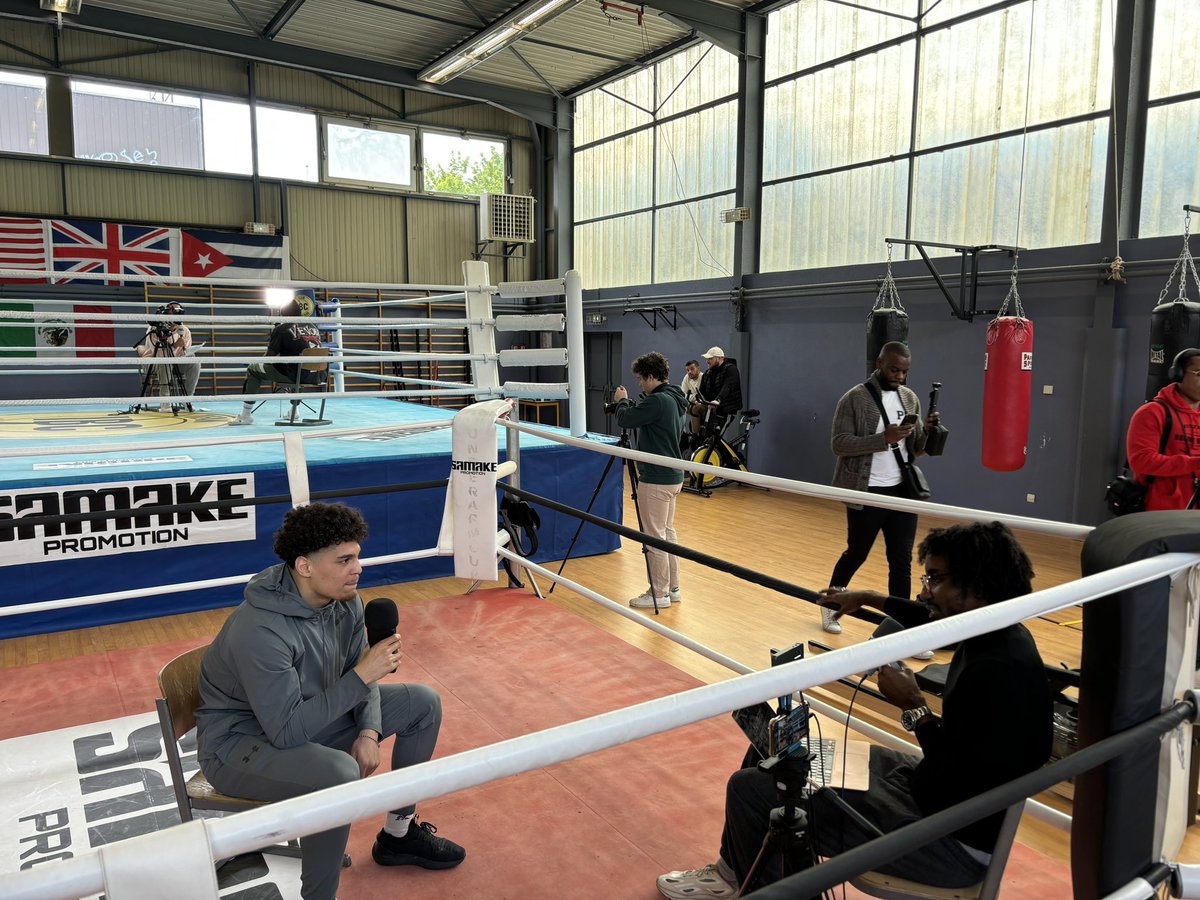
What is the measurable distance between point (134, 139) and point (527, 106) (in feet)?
18.0

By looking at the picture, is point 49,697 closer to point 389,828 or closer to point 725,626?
point 389,828

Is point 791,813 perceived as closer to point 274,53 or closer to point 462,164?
point 274,53

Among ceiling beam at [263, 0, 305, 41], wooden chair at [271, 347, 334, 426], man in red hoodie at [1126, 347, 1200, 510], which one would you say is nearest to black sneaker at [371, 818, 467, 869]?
man in red hoodie at [1126, 347, 1200, 510]

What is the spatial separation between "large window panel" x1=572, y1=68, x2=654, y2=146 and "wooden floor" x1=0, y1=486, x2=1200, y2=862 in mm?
7127

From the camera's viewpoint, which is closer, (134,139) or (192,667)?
(192,667)

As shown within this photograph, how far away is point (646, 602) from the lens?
456 centimetres

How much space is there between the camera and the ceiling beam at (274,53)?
9.40 metres

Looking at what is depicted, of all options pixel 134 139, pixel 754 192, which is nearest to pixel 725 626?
pixel 754 192

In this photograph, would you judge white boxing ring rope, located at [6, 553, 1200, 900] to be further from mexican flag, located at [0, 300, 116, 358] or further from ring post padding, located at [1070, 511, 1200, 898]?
mexican flag, located at [0, 300, 116, 358]

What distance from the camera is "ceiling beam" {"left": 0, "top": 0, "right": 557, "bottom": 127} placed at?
940 cm

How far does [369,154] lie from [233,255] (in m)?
2.66

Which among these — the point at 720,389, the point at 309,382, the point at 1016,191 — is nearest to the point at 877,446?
the point at 1016,191

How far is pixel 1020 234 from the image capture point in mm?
7102

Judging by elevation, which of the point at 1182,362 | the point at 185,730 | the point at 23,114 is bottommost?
the point at 185,730
